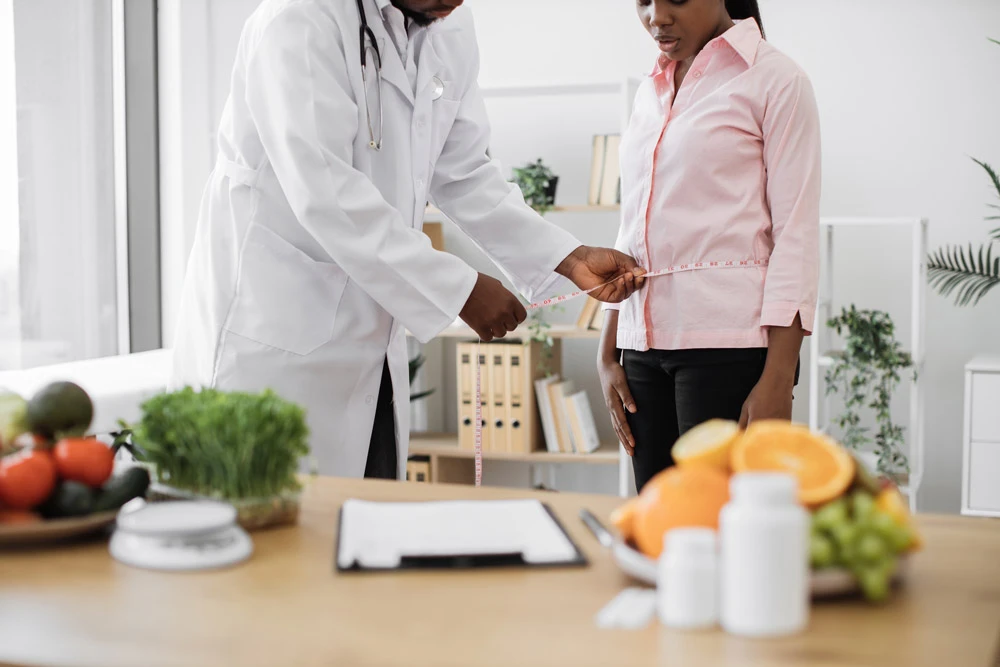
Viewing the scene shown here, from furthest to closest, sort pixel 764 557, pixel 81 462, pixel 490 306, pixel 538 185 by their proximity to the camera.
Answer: pixel 538 185, pixel 490 306, pixel 81 462, pixel 764 557

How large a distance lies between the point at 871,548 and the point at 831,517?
4cm

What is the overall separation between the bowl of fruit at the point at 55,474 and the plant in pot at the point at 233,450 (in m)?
0.04

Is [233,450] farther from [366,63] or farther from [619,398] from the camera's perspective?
[619,398]

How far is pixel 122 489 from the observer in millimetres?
1140

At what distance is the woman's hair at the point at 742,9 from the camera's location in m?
1.98

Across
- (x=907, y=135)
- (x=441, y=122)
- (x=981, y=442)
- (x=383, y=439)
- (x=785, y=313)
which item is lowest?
(x=981, y=442)

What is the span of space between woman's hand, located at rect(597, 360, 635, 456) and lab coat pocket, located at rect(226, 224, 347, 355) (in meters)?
0.60

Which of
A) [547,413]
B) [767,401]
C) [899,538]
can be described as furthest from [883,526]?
[547,413]

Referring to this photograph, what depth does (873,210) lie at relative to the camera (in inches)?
157

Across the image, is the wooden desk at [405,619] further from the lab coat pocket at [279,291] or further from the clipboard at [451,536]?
the lab coat pocket at [279,291]

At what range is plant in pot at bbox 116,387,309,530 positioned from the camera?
3.66 ft

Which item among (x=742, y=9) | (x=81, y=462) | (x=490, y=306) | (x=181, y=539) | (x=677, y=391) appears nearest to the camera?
(x=181, y=539)

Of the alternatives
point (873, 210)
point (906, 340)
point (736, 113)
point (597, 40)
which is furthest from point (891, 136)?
point (736, 113)

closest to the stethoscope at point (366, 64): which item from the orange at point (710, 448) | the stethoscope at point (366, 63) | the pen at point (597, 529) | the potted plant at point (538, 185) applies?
the stethoscope at point (366, 63)
